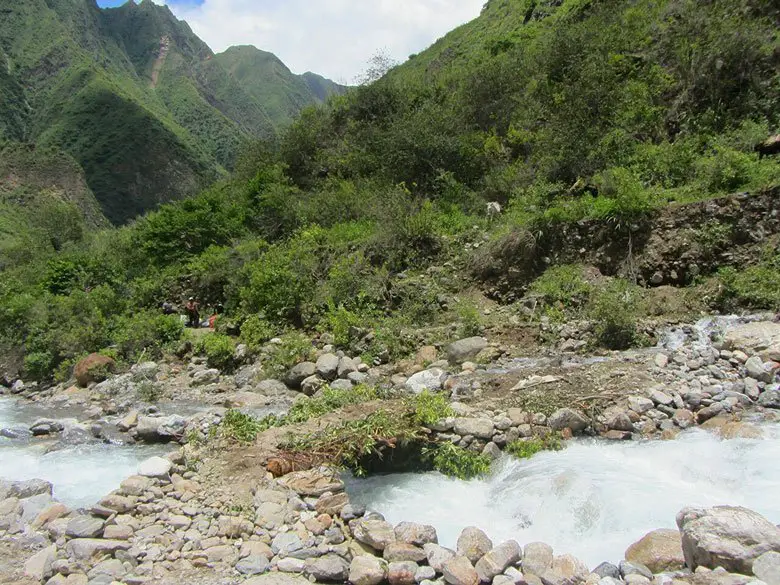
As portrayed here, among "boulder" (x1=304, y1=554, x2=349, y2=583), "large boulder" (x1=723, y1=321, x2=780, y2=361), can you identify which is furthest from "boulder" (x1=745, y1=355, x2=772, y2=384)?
"boulder" (x1=304, y1=554, x2=349, y2=583)

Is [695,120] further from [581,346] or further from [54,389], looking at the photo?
[54,389]

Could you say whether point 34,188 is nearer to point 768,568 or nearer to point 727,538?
point 727,538

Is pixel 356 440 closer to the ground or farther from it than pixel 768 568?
farther from it

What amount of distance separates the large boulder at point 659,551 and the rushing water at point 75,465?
542 cm

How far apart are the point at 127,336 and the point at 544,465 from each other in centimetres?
1167

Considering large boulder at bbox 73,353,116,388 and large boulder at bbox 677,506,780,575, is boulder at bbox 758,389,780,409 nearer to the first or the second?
large boulder at bbox 677,506,780,575

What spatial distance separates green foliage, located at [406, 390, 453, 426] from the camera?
6641mm

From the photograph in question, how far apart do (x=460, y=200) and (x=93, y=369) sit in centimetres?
1103

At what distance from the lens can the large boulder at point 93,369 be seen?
41.6 ft

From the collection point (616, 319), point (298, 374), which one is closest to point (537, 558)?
point (616, 319)

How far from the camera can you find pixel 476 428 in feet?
21.5

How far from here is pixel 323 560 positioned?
434 cm

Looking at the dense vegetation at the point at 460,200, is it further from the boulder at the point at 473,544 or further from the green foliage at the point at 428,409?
the boulder at the point at 473,544

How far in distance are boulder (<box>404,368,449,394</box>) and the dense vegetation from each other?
166cm
